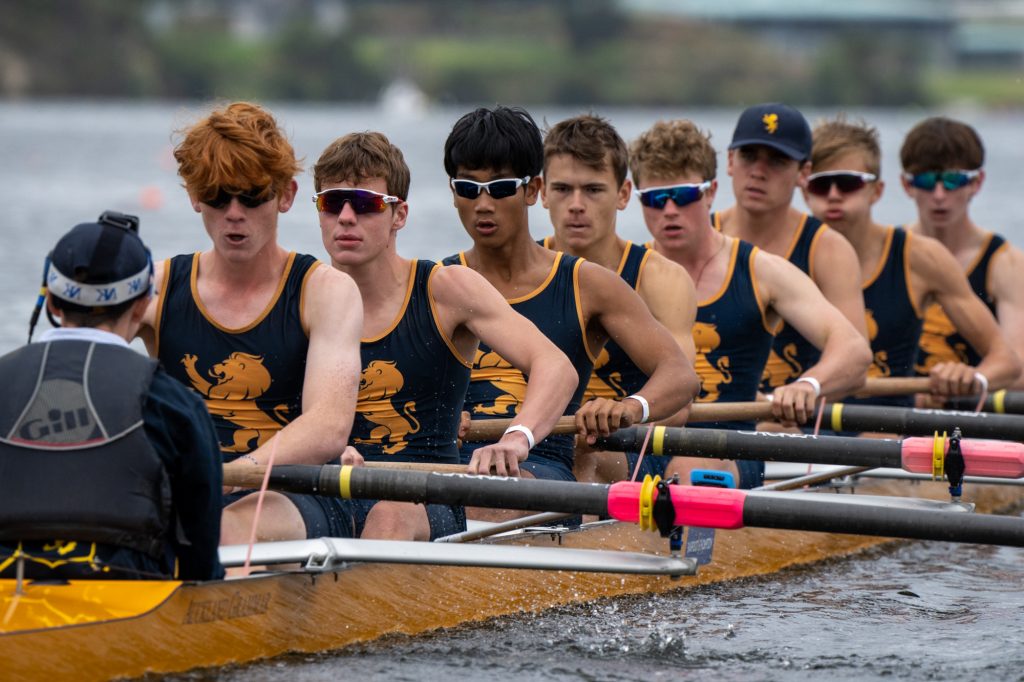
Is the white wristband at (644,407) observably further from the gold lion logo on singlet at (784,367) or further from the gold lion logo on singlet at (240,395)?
the gold lion logo on singlet at (784,367)

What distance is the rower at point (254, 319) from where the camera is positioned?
6062 mm

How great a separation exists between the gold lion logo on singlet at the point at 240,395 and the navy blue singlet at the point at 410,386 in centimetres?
53

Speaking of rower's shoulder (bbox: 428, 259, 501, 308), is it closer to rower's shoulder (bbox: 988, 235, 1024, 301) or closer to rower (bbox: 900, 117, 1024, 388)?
rower (bbox: 900, 117, 1024, 388)

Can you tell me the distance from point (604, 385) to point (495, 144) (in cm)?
154

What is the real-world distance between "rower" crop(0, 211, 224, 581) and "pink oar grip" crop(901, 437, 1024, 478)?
331 centimetres

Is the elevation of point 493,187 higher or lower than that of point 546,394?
higher

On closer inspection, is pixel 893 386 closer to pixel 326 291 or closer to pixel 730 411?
pixel 730 411

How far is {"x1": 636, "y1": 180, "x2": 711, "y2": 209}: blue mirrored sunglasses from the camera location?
8.59 m

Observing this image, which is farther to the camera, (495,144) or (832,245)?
(832,245)

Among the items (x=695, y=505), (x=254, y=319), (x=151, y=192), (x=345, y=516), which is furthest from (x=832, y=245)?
(x=151, y=192)

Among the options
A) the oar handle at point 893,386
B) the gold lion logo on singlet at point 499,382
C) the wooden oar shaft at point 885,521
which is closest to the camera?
the wooden oar shaft at point 885,521

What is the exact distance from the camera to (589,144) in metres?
7.91

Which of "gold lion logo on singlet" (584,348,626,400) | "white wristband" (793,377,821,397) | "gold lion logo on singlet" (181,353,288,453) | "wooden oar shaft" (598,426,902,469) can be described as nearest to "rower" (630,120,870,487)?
"white wristband" (793,377,821,397)

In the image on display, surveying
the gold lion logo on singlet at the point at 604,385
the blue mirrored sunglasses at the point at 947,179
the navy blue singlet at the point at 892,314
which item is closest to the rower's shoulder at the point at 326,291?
the gold lion logo on singlet at the point at 604,385
